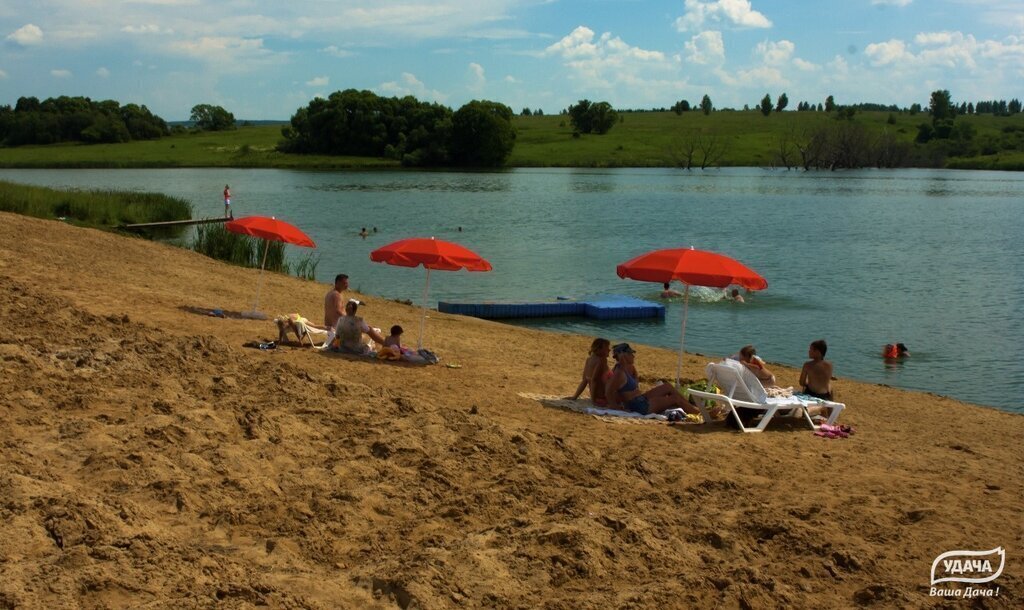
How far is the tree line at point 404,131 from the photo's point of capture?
11044 cm

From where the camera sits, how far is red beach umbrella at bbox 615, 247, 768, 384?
1118cm

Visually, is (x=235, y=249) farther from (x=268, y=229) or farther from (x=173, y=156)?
(x=173, y=156)

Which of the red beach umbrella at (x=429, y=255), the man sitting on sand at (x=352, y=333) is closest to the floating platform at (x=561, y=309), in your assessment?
the red beach umbrella at (x=429, y=255)

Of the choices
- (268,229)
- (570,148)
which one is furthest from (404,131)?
(268,229)

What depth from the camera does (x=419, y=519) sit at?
22.7 feet

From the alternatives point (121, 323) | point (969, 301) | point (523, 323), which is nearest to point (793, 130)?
point (969, 301)

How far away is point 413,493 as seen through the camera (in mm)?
7312

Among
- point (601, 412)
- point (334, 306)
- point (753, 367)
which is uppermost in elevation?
point (334, 306)

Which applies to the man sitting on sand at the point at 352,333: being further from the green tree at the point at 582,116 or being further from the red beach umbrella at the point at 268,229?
the green tree at the point at 582,116

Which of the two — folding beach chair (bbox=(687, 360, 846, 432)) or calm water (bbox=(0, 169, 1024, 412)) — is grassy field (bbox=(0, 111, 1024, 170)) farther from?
folding beach chair (bbox=(687, 360, 846, 432))

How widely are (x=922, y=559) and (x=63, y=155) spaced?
11263 cm

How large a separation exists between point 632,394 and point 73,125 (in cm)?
12688

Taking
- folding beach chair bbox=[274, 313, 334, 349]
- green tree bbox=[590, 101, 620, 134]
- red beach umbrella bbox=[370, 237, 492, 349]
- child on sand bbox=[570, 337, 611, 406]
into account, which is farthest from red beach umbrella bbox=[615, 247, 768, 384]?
green tree bbox=[590, 101, 620, 134]

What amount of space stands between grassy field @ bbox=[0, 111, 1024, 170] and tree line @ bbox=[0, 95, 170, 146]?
10.6 feet
